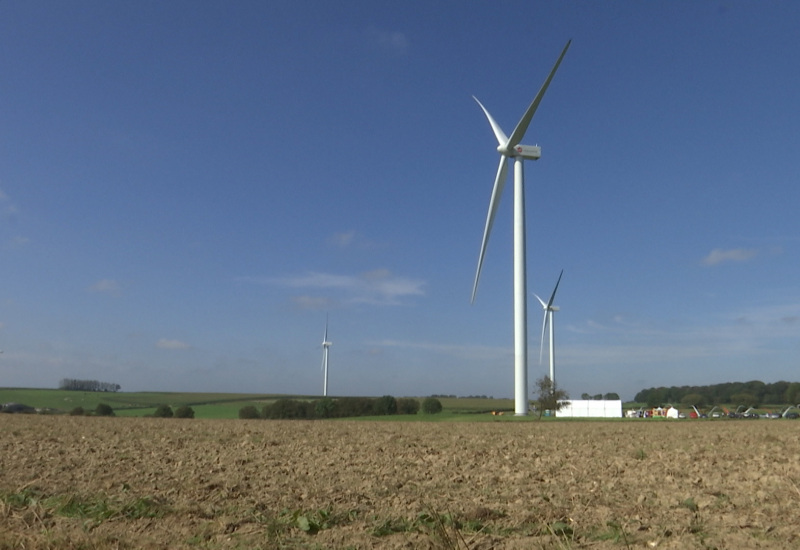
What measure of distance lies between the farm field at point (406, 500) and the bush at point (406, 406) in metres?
59.4

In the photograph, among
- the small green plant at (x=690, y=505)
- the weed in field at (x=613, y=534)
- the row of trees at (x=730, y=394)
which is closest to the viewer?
the weed in field at (x=613, y=534)

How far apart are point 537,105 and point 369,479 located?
4357cm

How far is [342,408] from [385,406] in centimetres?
508

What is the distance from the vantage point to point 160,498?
12156mm

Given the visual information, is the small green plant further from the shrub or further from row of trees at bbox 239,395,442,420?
the shrub

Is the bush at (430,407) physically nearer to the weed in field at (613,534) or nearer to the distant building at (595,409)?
the distant building at (595,409)

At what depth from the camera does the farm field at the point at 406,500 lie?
8.63m

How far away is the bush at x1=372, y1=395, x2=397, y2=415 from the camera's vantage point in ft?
253

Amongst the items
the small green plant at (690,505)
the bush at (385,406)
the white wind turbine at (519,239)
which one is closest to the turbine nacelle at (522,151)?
the white wind turbine at (519,239)

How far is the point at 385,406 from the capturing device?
77562 mm

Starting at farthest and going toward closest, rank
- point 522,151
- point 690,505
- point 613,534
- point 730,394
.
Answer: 1. point 730,394
2. point 522,151
3. point 690,505
4. point 613,534

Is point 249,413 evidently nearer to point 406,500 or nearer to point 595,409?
point 595,409

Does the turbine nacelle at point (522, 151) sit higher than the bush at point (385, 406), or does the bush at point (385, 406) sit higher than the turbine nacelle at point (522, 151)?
the turbine nacelle at point (522, 151)

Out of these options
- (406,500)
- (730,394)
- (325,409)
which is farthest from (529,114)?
(730,394)
